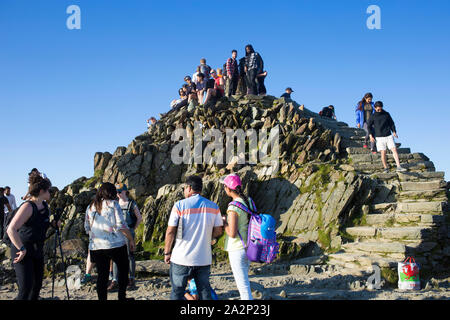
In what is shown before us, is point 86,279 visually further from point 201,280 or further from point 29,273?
point 201,280

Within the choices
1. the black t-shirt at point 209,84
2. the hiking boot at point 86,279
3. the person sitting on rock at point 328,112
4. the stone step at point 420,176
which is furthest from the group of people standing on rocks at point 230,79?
the hiking boot at point 86,279

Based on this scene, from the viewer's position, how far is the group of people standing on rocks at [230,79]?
24.2 metres

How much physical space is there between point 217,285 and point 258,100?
17.1 meters

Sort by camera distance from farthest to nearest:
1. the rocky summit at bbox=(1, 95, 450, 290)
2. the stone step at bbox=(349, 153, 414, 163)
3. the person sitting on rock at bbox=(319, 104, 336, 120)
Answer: the person sitting on rock at bbox=(319, 104, 336, 120)
the stone step at bbox=(349, 153, 414, 163)
the rocky summit at bbox=(1, 95, 450, 290)

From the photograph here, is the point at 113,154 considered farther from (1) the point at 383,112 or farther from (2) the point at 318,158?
(1) the point at 383,112

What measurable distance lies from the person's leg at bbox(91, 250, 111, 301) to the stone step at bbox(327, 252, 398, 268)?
26.2 ft

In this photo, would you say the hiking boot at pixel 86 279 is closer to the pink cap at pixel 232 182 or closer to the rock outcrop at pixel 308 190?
the rock outcrop at pixel 308 190

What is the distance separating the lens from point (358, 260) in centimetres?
1137

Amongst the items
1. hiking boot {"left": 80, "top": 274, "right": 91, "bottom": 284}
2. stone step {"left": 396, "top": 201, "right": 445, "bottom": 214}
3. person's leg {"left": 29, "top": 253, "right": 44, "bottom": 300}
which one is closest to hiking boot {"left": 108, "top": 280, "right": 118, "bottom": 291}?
hiking boot {"left": 80, "top": 274, "right": 91, "bottom": 284}

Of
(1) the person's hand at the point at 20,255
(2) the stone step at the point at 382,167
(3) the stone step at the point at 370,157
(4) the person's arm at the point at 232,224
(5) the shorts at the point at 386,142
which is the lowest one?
(1) the person's hand at the point at 20,255

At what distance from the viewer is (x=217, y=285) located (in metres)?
10.1

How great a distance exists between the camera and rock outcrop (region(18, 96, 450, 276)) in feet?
40.2

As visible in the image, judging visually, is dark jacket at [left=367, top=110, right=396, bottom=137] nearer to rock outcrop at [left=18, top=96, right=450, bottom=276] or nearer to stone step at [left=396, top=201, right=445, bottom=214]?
rock outcrop at [left=18, top=96, right=450, bottom=276]
